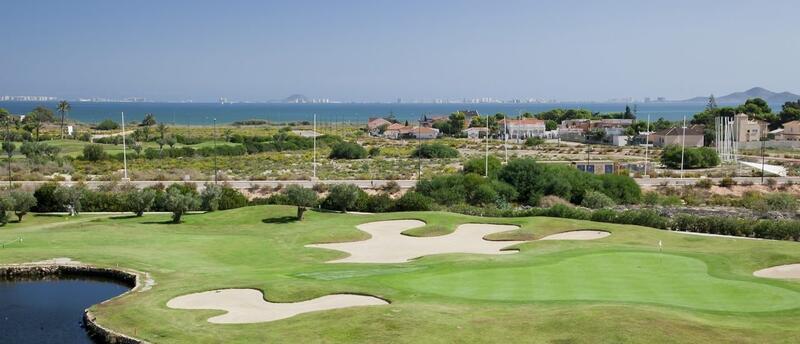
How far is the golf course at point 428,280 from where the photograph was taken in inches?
779

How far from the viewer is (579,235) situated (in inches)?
1531

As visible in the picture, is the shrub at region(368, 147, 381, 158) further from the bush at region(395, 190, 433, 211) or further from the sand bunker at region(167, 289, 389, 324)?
the sand bunker at region(167, 289, 389, 324)

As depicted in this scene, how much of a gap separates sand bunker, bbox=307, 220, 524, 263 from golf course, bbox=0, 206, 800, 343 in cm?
11

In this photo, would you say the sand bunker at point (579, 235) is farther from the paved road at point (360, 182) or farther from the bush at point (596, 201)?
Answer: the paved road at point (360, 182)

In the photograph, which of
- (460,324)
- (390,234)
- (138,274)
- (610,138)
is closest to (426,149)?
(610,138)

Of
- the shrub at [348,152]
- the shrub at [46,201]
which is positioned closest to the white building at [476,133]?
the shrub at [348,152]

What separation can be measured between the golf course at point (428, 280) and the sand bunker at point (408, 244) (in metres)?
0.11

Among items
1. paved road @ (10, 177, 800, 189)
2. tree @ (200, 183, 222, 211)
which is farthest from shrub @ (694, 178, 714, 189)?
tree @ (200, 183, 222, 211)

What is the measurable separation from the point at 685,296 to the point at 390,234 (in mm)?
20561

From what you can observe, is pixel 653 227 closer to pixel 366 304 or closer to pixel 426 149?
pixel 366 304

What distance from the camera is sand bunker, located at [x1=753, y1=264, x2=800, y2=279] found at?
26.7 meters

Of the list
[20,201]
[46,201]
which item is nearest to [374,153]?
[46,201]

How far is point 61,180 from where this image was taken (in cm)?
7062

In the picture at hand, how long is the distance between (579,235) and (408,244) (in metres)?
9.02
